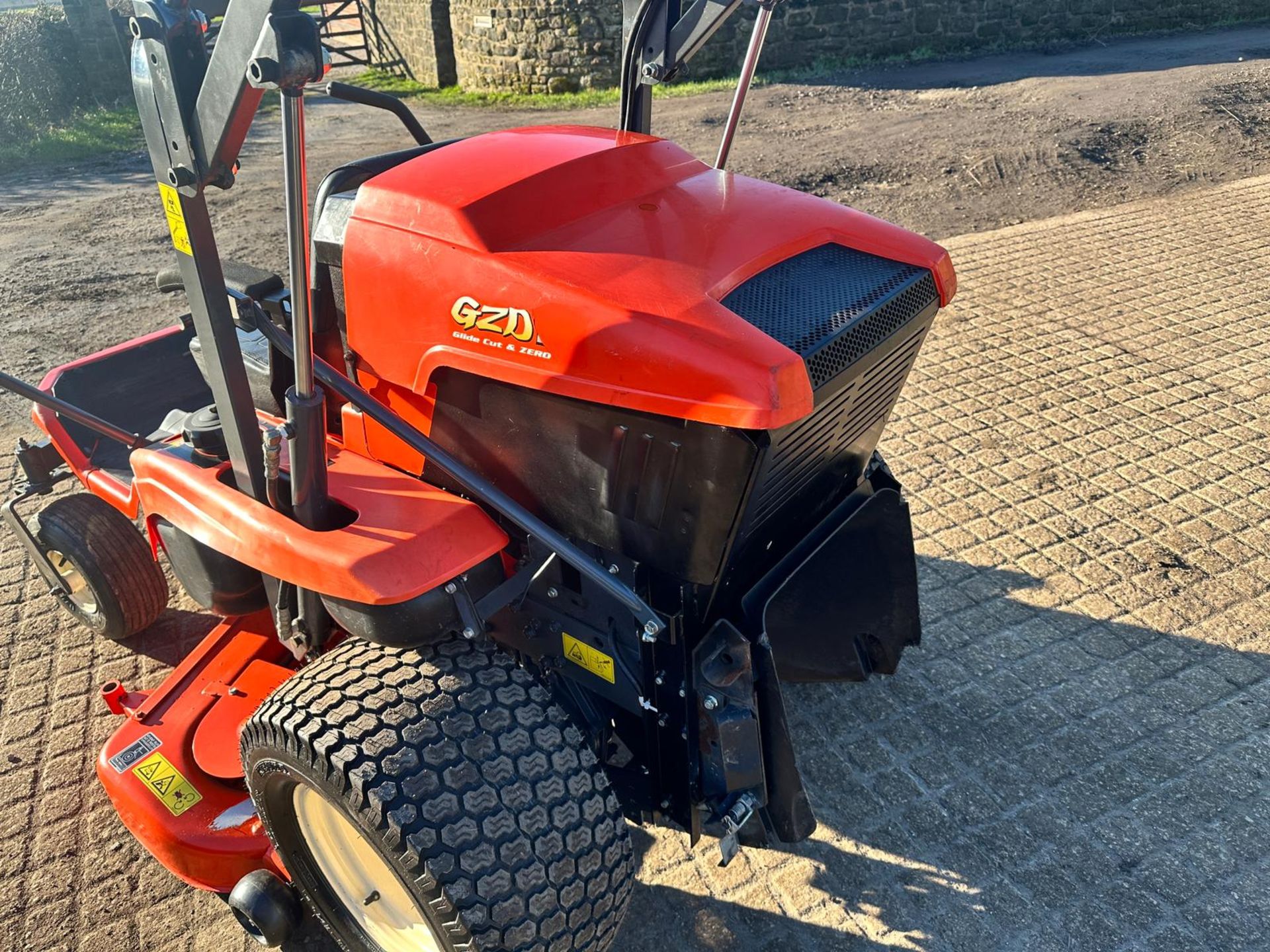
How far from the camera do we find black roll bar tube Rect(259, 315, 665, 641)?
79.3 inches

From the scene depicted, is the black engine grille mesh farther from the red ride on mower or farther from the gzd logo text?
the gzd logo text

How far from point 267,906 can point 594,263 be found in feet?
5.50

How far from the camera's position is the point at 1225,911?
2490 millimetres

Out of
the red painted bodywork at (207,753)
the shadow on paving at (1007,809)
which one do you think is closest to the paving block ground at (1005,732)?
the shadow on paving at (1007,809)

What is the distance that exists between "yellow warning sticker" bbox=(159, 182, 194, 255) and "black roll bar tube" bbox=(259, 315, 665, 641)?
0.29 m

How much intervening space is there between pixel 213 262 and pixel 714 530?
1185 mm

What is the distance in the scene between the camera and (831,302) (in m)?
2.10

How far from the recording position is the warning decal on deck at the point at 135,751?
2.54m

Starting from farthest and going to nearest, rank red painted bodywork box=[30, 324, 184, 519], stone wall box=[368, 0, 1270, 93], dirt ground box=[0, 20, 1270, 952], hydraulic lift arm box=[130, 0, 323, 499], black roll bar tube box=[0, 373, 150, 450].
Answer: stone wall box=[368, 0, 1270, 93]
red painted bodywork box=[30, 324, 184, 519]
black roll bar tube box=[0, 373, 150, 450]
dirt ground box=[0, 20, 1270, 952]
hydraulic lift arm box=[130, 0, 323, 499]

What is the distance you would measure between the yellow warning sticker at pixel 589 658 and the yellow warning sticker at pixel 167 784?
1.05 metres

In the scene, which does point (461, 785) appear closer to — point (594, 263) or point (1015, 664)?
point (594, 263)

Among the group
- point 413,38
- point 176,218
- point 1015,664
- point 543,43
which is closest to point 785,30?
point 543,43

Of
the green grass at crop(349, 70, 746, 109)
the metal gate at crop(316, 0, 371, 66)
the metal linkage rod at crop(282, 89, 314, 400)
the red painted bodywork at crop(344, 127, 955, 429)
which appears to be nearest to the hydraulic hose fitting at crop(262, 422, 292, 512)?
the metal linkage rod at crop(282, 89, 314, 400)

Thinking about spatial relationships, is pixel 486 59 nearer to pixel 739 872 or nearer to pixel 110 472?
pixel 110 472
